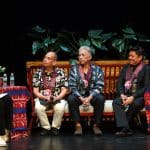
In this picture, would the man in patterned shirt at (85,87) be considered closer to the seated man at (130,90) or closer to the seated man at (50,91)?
the seated man at (50,91)

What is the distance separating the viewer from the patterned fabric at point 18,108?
9.26 m

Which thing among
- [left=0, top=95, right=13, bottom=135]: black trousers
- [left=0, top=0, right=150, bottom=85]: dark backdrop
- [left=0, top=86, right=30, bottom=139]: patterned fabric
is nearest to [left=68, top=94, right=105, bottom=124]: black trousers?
[left=0, top=86, right=30, bottom=139]: patterned fabric

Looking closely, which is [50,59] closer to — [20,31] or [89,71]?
[89,71]

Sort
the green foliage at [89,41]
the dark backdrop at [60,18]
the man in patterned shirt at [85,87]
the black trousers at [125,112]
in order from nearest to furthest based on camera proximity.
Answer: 1. the black trousers at [125,112]
2. the man in patterned shirt at [85,87]
3. the green foliage at [89,41]
4. the dark backdrop at [60,18]

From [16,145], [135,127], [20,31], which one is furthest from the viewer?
[20,31]

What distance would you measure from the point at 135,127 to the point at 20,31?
8.45 feet

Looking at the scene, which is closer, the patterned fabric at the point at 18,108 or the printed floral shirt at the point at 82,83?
the patterned fabric at the point at 18,108

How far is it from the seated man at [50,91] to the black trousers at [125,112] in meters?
0.74

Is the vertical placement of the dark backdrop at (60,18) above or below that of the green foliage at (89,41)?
above

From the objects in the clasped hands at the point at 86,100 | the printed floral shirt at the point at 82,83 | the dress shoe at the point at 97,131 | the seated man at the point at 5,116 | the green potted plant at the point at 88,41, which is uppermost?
the green potted plant at the point at 88,41

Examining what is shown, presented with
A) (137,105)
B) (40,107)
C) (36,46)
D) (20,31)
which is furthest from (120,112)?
(20,31)

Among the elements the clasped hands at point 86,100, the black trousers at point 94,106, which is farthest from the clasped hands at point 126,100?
the clasped hands at point 86,100

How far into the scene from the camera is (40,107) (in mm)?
9320

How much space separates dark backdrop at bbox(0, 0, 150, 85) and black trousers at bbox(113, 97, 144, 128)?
2.16 meters
